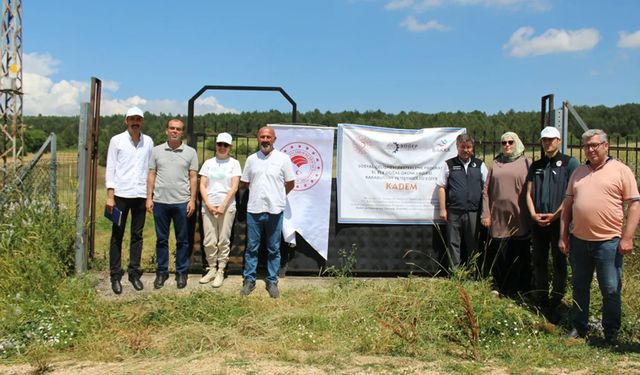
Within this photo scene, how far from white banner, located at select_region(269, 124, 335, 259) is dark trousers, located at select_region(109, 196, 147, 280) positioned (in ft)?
5.81

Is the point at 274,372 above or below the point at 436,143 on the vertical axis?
below

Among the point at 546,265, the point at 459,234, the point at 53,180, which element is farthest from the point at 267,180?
the point at 546,265

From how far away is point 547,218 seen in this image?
5.07 meters

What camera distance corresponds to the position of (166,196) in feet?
18.4

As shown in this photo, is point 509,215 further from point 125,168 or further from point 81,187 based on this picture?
point 81,187

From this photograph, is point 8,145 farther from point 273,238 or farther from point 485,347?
point 485,347

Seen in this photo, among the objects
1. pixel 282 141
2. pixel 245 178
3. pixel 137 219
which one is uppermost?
pixel 282 141

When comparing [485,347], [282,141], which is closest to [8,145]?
[282,141]

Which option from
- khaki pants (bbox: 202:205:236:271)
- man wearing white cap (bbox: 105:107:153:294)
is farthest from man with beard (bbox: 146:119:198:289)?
khaki pants (bbox: 202:205:236:271)

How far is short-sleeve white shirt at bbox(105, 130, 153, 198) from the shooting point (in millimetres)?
5590

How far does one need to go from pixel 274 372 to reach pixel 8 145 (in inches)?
827

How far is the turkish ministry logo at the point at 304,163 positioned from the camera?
6.43m

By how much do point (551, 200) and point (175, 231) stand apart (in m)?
4.16

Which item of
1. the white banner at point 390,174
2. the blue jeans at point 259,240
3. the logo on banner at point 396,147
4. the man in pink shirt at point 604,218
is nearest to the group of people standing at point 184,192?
the blue jeans at point 259,240
